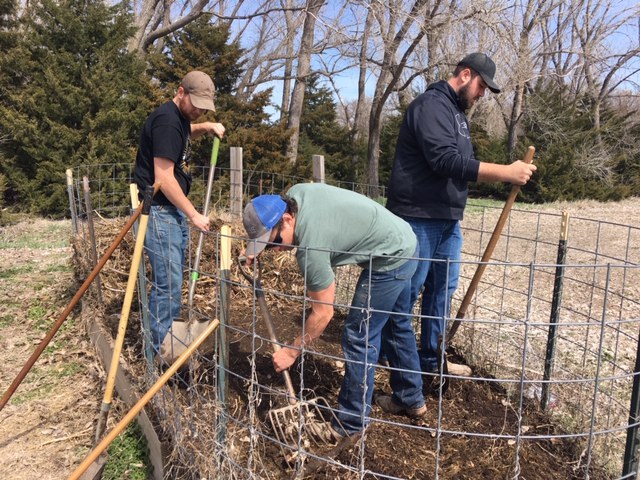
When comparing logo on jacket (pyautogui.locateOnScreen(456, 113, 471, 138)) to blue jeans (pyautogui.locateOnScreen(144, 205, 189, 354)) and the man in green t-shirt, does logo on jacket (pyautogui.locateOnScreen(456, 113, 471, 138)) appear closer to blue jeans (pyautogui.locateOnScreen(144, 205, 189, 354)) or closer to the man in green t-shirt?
the man in green t-shirt

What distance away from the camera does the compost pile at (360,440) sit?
7.94 feet

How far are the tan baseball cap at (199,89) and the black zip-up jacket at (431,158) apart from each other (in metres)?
1.17

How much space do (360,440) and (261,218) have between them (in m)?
1.09

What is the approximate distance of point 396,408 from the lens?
2967mm

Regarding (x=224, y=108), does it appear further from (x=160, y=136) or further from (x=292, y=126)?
(x=160, y=136)

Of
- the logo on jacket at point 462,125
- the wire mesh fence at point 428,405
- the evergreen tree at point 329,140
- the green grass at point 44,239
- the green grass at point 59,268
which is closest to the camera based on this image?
the wire mesh fence at point 428,405

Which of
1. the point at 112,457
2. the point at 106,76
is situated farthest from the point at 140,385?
the point at 106,76

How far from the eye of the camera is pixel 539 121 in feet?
64.1

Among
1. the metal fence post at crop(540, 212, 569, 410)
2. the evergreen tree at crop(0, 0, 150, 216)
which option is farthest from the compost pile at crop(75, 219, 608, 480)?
the evergreen tree at crop(0, 0, 150, 216)

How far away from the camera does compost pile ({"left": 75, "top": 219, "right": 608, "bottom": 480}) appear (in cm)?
242

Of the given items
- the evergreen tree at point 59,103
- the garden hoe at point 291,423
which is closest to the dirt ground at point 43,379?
the garden hoe at point 291,423

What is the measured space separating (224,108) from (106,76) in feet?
8.25

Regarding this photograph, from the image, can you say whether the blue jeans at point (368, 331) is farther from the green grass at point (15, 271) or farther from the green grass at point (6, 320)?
the green grass at point (15, 271)

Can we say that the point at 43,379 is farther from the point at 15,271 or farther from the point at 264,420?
the point at 15,271
